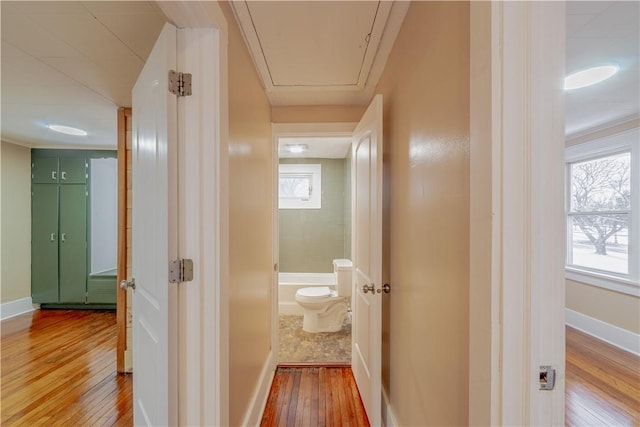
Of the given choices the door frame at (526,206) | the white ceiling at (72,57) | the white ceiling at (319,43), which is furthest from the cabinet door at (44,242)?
the door frame at (526,206)

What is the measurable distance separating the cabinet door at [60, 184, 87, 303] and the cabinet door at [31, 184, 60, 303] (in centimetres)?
9

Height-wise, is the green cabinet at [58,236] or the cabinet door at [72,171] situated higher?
the cabinet door at [72,171]

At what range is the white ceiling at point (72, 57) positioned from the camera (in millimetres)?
1268

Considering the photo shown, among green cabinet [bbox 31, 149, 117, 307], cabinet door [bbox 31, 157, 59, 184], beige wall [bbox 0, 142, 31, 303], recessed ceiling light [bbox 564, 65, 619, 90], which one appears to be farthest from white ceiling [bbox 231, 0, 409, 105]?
beige wall [bbox 0, 142, 31, 303]

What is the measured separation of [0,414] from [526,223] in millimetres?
3163

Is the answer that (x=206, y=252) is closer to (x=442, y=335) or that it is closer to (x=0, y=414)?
(x=442, y=335)

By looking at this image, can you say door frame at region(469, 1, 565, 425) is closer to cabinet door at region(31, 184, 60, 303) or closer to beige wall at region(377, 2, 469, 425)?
beige wall at region(377, 2, 469, 425)

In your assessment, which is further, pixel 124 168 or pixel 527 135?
pixel 124 168

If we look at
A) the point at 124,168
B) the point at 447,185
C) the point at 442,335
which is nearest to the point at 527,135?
the point at 447,185

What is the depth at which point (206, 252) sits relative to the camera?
1.04m

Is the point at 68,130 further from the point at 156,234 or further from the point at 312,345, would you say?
the point at 312,345

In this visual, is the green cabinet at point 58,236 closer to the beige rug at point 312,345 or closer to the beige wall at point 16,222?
the beige wall at point 16,222

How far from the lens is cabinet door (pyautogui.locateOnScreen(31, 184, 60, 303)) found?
3629 mm

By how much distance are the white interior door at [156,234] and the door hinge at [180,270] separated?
2 cm
